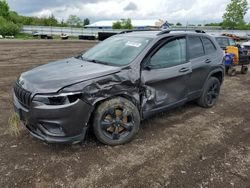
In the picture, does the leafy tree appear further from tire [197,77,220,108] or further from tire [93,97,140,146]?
tire [93,97,140,146]

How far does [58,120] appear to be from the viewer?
304 cm

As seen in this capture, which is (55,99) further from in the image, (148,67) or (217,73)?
(217,73)

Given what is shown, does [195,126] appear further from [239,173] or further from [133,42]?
[133,42]

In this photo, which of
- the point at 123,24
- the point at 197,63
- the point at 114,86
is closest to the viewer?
the point at 114,86

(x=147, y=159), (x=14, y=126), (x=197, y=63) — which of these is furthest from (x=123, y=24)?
(x=147, y=159)

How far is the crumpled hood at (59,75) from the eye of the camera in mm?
3080

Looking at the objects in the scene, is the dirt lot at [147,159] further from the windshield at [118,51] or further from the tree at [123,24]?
the tree at [123,24]

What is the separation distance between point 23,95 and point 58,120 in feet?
2.19

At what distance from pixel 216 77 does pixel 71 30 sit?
165ft

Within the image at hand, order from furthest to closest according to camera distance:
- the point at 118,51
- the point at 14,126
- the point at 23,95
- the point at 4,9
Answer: the point at 4,9 → the point at 118,51 → the point at 14,126 → the point at 23,95

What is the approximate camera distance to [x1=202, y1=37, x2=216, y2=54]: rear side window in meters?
5.17

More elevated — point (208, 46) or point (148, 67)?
point (208, 46)

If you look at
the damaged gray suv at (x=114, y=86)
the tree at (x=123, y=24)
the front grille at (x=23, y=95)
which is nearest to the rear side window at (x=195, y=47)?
the damaged gray suv at (x=114, y=86)

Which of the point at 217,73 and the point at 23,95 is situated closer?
the point at 23,95
